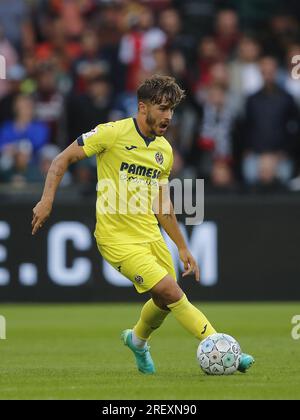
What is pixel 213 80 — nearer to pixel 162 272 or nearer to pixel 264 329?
pixel 264 329

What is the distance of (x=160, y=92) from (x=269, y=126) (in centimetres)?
764

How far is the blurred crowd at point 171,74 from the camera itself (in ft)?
51.7

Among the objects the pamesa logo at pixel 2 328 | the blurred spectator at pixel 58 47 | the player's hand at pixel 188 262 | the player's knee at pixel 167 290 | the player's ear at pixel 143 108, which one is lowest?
the pamesa logo at pixel 2 328

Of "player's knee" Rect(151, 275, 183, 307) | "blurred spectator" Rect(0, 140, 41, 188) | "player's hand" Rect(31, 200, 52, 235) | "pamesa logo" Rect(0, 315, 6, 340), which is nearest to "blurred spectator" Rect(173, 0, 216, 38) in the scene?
"blurred spectator" Rect(0, 140, 41, 188)

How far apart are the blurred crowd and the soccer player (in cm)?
688

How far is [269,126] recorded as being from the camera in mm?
15781

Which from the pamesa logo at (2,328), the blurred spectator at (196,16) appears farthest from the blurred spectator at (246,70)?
the pamesa logo at (2,328)

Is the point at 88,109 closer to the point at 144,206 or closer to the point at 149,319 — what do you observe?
the point at 144,206

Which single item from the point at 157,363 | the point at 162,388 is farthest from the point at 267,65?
the point at 162,388

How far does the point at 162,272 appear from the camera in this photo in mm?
8258

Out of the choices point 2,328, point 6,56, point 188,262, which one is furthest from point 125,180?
point 6,56

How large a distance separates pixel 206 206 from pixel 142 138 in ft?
23.1

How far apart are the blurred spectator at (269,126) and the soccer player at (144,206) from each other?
708 centimetres

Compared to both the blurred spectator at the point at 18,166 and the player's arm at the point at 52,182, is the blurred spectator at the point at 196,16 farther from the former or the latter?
the player's arm at the point at 52,182
